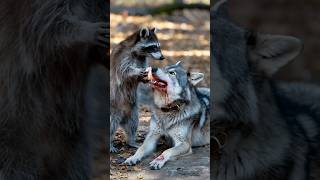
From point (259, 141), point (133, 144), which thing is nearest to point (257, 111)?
point (259, 141)

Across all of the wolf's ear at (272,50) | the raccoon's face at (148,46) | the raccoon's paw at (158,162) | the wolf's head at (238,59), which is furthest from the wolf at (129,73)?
the wolf's ear at (272,50)

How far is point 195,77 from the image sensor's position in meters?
3.28

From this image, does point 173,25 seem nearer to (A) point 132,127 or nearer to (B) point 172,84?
(B) point 172,84

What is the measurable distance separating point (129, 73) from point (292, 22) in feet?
3.00

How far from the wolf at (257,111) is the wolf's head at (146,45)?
0.27 m

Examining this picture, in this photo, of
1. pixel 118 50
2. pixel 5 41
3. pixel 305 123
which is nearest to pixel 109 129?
pixel 118 50

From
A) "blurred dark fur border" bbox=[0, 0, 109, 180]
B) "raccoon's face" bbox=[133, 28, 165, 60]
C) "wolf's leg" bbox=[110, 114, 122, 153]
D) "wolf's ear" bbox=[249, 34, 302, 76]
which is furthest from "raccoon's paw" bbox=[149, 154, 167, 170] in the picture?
"wolf's ear" bbox=[249, 34, 302, 76]

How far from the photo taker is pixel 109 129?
3414 millimetres

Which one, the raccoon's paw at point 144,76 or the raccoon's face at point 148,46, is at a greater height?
the raccoon's face at point 148,46

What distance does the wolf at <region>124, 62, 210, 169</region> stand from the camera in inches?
129

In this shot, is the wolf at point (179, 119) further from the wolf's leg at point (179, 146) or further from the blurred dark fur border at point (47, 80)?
the blurred dark fur border at point (47, 80)

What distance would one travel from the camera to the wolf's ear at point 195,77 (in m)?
3.28

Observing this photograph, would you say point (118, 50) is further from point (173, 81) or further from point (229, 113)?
point (229, 113)

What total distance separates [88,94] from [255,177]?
88cm
